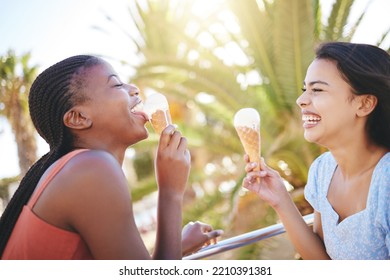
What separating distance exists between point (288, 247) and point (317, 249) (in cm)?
402

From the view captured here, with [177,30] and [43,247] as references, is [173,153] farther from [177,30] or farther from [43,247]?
[177,30]

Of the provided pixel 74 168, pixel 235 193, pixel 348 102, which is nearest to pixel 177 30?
pixel 235 193

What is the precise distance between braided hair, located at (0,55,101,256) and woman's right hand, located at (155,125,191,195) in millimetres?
264

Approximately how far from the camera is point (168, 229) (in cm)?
137

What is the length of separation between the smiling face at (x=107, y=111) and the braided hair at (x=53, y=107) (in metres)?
0.02

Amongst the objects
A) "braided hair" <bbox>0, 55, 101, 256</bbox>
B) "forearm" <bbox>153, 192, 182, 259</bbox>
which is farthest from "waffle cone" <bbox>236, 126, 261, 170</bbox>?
"braided hair" <bbox>0, 55, 101, 256</bbox>

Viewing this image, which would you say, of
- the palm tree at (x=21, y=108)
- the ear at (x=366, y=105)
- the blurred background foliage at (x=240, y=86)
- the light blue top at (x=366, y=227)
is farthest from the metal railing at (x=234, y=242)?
the palm tree at (x=21, y=108)

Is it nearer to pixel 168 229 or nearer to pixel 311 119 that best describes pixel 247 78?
pixel 311 119

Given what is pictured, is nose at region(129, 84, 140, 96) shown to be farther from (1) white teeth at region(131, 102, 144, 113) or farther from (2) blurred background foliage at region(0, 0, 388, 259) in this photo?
(2) blurred background foliage at region(0, 0, 388, 259)

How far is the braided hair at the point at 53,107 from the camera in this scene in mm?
1409

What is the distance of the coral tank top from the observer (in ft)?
4.12

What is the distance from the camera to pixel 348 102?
65.6 inches

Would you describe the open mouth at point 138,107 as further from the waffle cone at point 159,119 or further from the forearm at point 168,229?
the forearm at point 168,229

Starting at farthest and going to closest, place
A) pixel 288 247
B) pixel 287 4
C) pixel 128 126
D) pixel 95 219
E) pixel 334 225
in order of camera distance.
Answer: pixel 288 247
pixel 287 4
pixel 334 225
pixel 128 126
pixel 95 219
